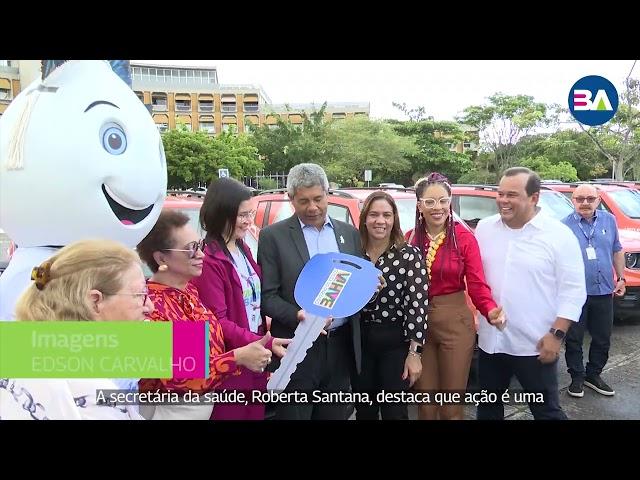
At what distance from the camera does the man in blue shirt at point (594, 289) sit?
3.66m

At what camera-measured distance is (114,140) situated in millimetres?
1888

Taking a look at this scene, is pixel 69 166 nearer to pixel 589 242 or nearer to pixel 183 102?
pixel 183 102

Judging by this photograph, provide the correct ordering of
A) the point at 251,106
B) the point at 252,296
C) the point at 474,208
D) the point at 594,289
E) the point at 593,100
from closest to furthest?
1. the point at 252,296
2. the point at 593,100
3. the point at 251,106
4. the point at 594,289
5. the point at 474,208

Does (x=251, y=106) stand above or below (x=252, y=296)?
above

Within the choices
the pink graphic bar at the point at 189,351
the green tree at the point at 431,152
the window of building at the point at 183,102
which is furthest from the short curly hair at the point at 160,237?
the green tree at the point at 431,152

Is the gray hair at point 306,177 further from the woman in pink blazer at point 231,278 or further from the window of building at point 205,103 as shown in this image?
the window of building at point 205,103

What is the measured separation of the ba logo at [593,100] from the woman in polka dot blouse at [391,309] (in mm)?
1044

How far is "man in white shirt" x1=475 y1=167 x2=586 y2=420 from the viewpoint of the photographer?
2.34 metres

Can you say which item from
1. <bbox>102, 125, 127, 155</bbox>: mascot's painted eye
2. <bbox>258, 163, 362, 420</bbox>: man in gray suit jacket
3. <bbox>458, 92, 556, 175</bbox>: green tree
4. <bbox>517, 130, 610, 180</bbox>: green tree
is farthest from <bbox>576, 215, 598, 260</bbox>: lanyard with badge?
<bbox>102, 125, 127, 155</bbox>: mascot's painted eye

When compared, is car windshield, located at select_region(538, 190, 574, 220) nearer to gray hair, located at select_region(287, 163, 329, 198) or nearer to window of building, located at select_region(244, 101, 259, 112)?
window of building, located at select_region(244, 101, 259, 112)

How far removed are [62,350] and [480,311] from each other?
189 centimetres

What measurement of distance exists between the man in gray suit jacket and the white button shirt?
0.76 metres

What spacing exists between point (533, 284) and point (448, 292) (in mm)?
417

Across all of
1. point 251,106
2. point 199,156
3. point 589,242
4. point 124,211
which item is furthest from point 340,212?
point 124,211
